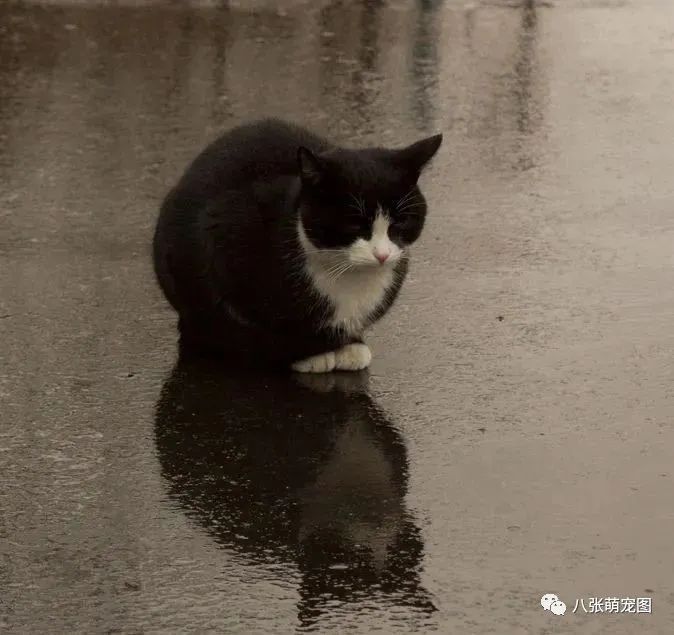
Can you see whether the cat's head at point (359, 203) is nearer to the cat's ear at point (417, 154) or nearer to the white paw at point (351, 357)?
the cat's ear at point (417, 154)

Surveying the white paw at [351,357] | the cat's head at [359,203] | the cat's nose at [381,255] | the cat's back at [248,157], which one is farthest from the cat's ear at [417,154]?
the white paw at [351,357]

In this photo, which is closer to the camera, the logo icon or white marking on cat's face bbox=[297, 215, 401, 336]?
the logo icon

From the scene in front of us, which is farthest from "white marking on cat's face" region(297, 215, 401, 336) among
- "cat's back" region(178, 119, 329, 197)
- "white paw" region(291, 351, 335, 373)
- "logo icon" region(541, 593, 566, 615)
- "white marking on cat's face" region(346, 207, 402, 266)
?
"logo icon" region(541, 593, 566, 615)

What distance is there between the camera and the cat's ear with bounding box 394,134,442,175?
14.6 ft

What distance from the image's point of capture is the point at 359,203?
4.36 m

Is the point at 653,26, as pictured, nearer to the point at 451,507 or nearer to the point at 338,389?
the point at 338,389

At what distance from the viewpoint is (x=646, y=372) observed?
15.3ft

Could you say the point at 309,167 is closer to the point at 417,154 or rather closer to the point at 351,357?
the point at 417,154

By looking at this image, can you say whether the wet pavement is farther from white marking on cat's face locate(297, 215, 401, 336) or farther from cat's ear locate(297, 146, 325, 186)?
cat's ear locate(297, 146, 325, 186)

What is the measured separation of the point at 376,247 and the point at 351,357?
458mm

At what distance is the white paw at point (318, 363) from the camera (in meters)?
4.70

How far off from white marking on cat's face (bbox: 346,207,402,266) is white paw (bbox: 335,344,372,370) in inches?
15.3

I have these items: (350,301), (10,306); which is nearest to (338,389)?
(350,301)

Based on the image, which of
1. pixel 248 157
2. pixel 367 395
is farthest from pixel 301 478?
pixel 248 157
